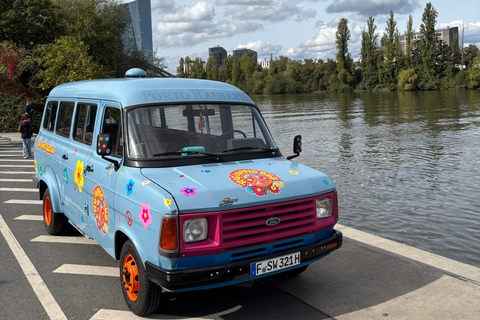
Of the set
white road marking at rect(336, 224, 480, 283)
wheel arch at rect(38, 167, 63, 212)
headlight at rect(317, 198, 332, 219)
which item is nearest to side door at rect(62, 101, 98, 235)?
wheel arch at rect(38, 167, 63, 212)

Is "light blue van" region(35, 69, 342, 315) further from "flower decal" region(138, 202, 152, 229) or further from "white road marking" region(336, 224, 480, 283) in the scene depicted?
"white road marking" region(336, 224, 480, 283)

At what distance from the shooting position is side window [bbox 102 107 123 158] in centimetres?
542

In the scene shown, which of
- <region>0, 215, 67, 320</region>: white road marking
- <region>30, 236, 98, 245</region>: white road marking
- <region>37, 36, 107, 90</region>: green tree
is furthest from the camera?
<region>37, 36, 107, 90</region>: green tree

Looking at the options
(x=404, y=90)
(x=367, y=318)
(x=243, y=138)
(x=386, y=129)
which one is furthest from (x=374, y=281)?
(x=404, y=90)

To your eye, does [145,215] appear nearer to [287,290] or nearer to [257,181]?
[257,181]

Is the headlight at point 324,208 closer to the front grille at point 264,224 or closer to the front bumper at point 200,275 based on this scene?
the front grille at point 264,224

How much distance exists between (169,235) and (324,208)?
167cm

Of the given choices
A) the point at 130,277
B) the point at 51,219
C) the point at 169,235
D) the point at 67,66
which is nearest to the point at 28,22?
the point at 67,66

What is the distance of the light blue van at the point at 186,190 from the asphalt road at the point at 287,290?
1.72 feet

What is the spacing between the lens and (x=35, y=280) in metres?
5.95

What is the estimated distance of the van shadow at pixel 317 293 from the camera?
4980mm

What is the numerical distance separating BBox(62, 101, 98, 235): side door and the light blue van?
0.02 m

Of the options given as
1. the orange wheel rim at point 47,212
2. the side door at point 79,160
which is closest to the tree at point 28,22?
the orange wheel rim at point 47,212

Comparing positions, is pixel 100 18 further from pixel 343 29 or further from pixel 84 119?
pixel 343 29
